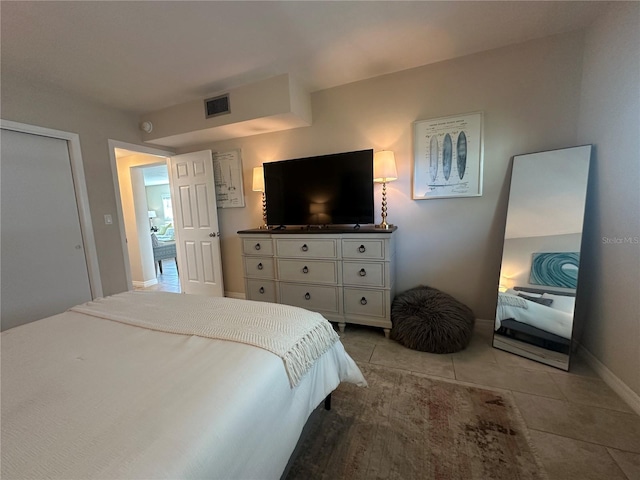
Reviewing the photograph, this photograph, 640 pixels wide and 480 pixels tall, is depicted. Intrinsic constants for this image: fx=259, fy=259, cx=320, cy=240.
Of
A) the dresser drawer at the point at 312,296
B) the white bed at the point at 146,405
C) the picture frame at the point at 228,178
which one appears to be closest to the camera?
the white bed at the point at 146,405

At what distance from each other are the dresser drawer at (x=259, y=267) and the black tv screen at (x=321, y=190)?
17.4 inches

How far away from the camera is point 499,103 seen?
2.24 metres

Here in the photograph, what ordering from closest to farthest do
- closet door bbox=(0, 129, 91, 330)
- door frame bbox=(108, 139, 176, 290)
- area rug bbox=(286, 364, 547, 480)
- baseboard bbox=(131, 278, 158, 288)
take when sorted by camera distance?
area rug bbox=(286, 364, 547, 480), closet door bbox=(0, 129, 91, 330), door frame bbox=(108, 139, 176, 290), baseboard bbox=(131, 278, 158, 288)

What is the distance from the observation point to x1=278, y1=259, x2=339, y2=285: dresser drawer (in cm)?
252

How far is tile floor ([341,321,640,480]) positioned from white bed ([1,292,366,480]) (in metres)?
1.08

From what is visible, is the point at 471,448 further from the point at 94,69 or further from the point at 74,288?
the point at 94,69

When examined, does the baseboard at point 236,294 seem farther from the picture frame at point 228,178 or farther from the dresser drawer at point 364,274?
the dresser drawer at point 364,274

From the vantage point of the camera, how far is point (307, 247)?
2.58 metres

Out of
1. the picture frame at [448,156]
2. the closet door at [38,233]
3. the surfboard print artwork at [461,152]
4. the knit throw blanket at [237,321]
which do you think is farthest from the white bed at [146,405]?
the surfboard print artwork at [461,152]

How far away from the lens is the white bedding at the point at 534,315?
1.87m

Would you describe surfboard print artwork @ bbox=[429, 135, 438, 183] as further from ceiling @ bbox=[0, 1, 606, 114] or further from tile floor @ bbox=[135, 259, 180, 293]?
tile floor @ bbox=[135, 259, 180, 293]

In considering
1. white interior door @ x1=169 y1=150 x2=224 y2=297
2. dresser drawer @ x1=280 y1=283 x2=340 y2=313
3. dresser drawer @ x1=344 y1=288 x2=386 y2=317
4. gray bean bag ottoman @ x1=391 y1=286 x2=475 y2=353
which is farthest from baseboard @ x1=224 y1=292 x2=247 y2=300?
gray bean bag ottoman @ x1=391 y1=286 x2=475 y2=353

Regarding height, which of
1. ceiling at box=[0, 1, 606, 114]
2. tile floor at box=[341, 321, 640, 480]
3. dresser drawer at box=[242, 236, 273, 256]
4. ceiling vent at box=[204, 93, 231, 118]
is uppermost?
ceiling at box=[0, 1, 606, 114]

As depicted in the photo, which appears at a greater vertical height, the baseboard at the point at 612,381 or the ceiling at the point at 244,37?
the ceiling at the point at 244,37
